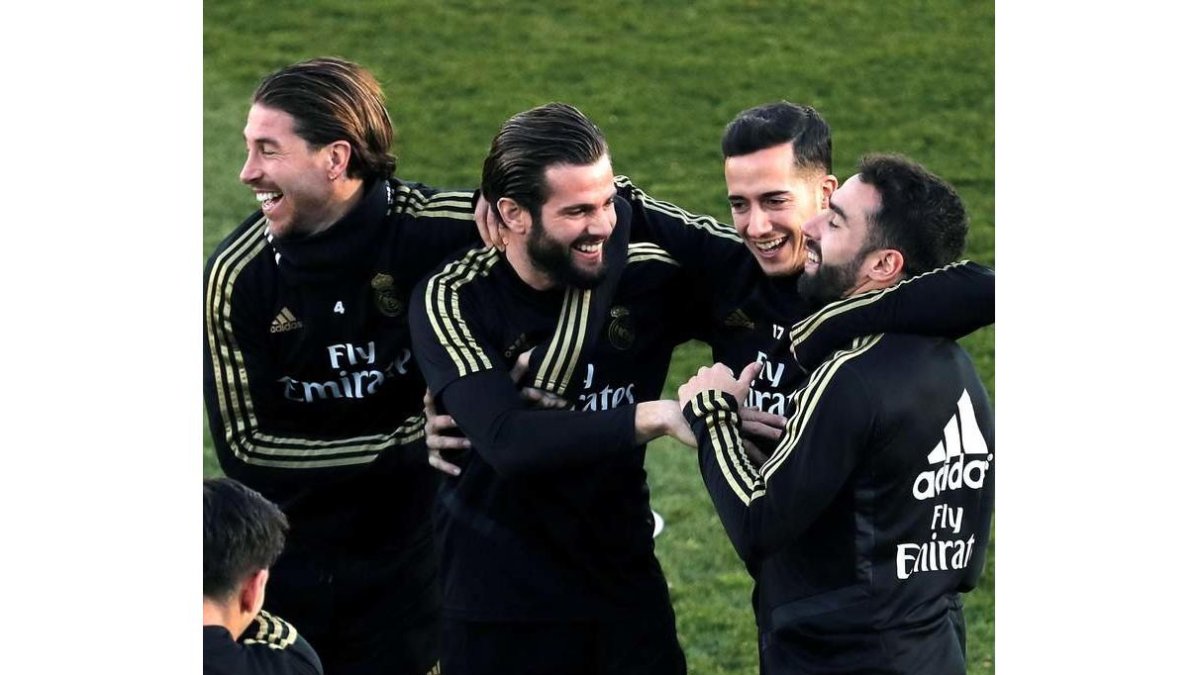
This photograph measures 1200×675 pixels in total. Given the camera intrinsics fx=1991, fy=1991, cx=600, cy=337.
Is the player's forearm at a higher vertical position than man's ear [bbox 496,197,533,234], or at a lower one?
lower

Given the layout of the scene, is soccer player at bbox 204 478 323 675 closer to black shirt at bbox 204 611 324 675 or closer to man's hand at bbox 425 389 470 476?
black shirt at bbox 204 611 324 675

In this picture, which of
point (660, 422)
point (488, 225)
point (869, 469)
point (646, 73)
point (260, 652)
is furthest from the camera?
point (646, 73)

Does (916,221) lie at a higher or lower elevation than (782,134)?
lower

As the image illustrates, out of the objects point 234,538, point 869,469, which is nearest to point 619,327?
point 869,469

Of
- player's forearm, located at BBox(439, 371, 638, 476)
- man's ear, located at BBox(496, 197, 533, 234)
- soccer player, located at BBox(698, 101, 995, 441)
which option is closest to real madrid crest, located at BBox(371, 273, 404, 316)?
man's ear, located at BBox(496, 197, 533, 234)

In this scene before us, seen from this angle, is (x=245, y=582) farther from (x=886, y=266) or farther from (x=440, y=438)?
(x=886, y=266)

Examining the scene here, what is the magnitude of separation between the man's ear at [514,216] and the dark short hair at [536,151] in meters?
0.01

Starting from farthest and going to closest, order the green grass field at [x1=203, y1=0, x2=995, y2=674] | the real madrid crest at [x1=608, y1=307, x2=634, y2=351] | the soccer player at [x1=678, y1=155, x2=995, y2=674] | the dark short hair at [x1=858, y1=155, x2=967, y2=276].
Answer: the green grass field at [x1=203, y1=0, x2=995, y2=674] < the real madrid crest at [x1=608, y1=307, x2=634, y2=351] < the dark short hair at [x1=858, y1=155, x2=967, y2=276] < the soccer player at [x1=678, y1=155, x2=995, y2=674]

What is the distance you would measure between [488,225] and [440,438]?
46 cm

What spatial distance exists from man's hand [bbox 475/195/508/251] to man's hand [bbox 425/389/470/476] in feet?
1.14

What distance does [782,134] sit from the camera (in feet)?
14.0

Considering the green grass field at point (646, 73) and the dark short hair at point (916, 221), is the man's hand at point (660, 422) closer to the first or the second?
the dark short hair at point (916, 221)

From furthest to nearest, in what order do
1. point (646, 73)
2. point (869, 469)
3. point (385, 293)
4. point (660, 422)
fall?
1. point (646, 73)
2. point (385, 293)
3. point (660, 422)
4. point (869, 469)

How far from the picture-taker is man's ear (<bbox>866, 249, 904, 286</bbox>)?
3.70 meters
